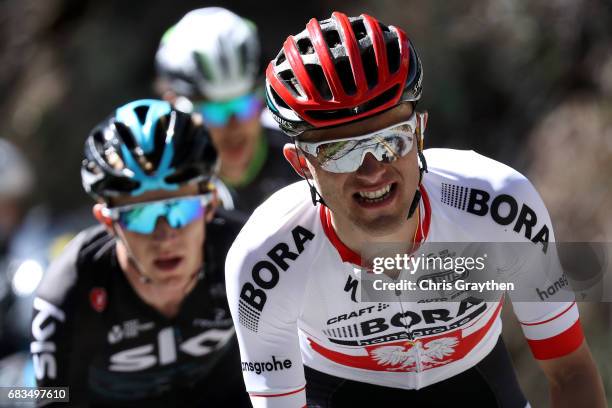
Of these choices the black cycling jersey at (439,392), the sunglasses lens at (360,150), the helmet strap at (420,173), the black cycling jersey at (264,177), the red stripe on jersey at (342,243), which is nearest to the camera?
the sunglasses lens at (360,150)

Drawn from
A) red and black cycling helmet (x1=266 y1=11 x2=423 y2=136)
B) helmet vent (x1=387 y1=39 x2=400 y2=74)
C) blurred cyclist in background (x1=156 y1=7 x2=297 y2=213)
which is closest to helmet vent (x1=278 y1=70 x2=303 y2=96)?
red and black cycling helmet (x1=266 y1=11 x2=423 y2=136)

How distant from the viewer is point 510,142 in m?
8.81

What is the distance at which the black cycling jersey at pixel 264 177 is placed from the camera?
659 cm

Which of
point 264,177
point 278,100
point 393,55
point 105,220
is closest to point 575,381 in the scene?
point 393,55

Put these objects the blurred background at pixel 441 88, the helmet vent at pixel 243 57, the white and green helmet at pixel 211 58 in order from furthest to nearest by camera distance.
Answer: the blurred background at pixel 441 88 → the helmet vent at pixel 243 57 → the white and green helmet at pixel 211 58

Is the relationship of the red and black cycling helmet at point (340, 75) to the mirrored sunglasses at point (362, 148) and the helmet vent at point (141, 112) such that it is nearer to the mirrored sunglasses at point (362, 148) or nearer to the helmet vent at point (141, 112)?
the mirrored sunglasses at point (362, 148)

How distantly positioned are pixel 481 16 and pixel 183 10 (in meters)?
4.24

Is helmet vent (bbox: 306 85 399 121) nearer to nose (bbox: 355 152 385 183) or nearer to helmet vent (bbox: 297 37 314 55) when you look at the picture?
nose (bbox: 355 152 385 183)

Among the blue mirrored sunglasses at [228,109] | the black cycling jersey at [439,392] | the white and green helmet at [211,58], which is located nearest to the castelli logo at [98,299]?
the black cycling jersey at [439,392]

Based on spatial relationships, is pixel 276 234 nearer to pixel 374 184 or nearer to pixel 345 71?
pixel 374 184

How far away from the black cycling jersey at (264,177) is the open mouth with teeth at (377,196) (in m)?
3.31

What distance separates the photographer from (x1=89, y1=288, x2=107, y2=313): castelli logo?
4456 millimetres

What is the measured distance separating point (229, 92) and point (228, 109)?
183 mm

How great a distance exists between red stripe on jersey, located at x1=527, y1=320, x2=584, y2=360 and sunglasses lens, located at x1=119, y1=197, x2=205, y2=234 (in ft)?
5.72
